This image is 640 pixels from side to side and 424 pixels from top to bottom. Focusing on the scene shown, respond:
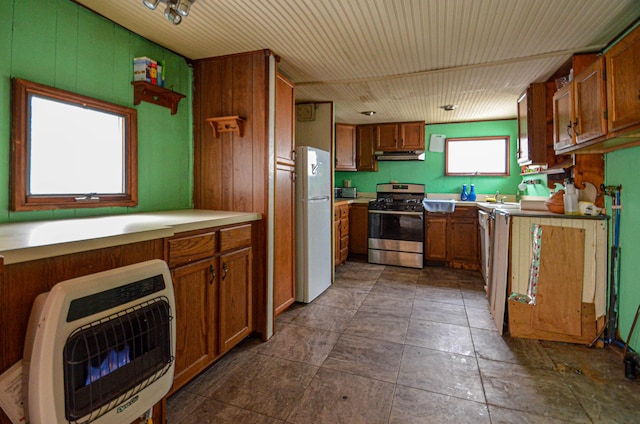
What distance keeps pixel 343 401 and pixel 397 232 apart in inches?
121

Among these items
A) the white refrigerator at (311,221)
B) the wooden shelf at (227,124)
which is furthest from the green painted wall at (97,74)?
the white refrigerator at (311,221)

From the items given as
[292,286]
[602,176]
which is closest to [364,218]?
[292,286]

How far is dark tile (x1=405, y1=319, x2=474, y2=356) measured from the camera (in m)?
2.22

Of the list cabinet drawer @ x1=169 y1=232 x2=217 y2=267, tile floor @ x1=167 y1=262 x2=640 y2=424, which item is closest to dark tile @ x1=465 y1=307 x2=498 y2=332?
tile floor @ x1=167 y1=262 x2=640 y2=424

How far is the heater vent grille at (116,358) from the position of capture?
95 cm

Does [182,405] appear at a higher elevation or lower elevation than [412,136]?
lower

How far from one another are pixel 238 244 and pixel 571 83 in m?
2.59

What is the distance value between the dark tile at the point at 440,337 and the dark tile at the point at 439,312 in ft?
0.29

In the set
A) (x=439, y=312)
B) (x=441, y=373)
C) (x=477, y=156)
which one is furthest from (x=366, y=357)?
(x=477, y=156)

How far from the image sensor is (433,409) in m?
1.58

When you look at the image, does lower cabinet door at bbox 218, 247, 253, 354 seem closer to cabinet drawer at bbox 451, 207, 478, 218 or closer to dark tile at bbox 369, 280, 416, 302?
dark tile at bbox 369, 280, 416, 302

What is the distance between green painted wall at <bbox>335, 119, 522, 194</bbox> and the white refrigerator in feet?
7.17

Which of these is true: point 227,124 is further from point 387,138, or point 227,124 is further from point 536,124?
point 387,138

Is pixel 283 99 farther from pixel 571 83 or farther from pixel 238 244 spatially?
pixel 571 83
